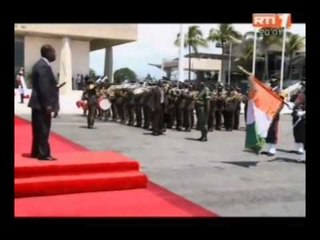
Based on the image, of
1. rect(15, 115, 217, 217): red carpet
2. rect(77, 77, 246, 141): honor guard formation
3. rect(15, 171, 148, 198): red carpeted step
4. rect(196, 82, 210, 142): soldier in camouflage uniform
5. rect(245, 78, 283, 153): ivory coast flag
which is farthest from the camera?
rect(77, 77, 246, 141): honor guard formation

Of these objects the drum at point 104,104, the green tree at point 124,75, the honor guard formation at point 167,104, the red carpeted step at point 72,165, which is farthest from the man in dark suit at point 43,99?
the green tree at point 124,75

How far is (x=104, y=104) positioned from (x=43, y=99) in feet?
30.2

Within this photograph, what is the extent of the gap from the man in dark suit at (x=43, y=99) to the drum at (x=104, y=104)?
27.6ft

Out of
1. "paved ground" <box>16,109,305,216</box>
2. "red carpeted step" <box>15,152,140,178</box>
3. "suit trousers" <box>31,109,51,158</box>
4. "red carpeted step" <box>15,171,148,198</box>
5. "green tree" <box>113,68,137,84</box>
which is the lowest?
"paved ground" <box>16,109,305,216</box>

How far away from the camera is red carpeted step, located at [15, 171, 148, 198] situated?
5.90 m

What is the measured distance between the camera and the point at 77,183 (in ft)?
20.2

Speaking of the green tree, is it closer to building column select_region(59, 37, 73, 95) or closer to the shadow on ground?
the shadow on ground

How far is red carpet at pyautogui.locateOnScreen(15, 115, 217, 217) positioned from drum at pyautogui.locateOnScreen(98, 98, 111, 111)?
8.47m

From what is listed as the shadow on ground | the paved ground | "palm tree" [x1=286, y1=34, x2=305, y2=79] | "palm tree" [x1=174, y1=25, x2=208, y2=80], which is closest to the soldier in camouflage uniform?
the paved ground

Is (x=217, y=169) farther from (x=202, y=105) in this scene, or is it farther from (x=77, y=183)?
(x=202, y=105)

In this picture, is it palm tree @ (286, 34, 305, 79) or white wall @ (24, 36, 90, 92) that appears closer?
white wall @ (24, 36, 90, 92)

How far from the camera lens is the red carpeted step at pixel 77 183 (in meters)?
5.90
